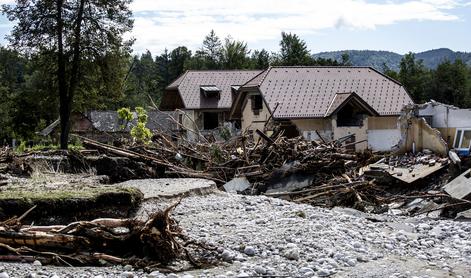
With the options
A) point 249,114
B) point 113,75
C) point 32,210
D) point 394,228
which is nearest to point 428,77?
point 249,114

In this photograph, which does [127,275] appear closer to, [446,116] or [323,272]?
[323,272]

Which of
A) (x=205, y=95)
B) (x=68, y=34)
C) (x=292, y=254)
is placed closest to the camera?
(x=292, y=254)

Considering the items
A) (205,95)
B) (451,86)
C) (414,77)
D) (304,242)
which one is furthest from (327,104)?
(414,77)

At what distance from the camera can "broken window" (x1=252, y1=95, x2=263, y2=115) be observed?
119 feet

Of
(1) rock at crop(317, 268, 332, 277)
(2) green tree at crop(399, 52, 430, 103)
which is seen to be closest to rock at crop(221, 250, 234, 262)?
(1) rock at crop(317, 268, 332, 277)

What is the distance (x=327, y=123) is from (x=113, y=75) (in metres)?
11.0

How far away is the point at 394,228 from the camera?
12461mm

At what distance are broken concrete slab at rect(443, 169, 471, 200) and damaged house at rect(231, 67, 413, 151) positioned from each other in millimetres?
17812

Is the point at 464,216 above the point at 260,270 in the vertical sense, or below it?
below

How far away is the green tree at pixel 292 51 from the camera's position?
7244 cm

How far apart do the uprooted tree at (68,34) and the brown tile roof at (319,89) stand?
326 inches

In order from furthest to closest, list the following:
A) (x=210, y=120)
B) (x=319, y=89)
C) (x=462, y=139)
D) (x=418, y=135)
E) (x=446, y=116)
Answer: (x=210, y=120), (x=319, y=89), (x=446, y=116), (x=418, y=135), (x=462, y=139)

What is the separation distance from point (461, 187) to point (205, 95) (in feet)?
106

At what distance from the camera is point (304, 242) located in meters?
10.0
